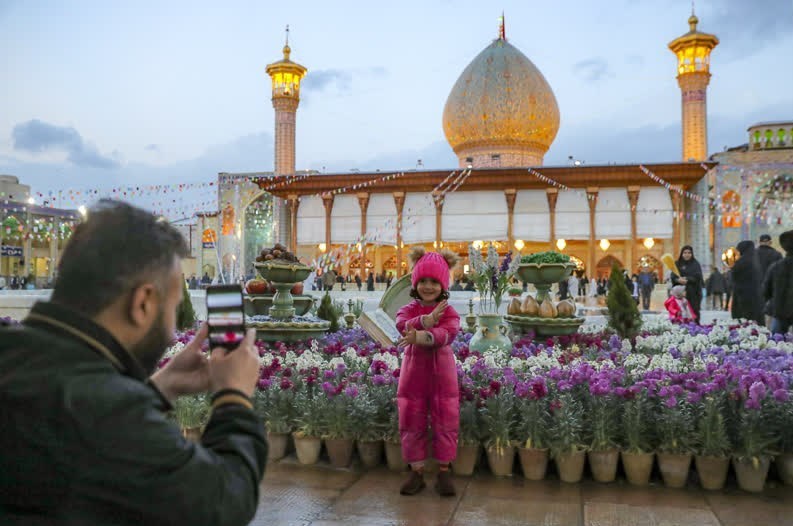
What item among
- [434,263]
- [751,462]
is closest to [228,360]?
[434,263]

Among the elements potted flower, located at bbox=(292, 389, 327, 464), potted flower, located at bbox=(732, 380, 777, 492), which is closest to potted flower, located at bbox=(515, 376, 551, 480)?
potted flower, located at bbox=(732, 380, 777, 492)

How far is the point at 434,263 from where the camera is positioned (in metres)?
4.14

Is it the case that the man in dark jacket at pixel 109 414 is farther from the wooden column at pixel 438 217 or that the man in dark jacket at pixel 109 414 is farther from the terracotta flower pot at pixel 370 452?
the wooden column at pixel 438 217

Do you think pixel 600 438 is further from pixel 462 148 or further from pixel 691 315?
pixel 462 148

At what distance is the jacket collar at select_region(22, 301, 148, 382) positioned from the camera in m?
1.28

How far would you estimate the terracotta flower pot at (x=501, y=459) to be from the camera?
13.6ft

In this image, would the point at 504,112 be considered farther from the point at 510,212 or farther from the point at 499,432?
the point at 499,432

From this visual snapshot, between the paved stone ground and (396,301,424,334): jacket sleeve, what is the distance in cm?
95

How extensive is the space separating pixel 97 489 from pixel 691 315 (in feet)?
34.9

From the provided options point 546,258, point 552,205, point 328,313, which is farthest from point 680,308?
point 552,205

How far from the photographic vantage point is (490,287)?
6.62m

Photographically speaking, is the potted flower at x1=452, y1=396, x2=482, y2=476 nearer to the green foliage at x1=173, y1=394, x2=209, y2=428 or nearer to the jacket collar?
the green foliage at x1=173, y1=394, x2=209, y2=428

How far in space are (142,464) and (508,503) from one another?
9.45ft

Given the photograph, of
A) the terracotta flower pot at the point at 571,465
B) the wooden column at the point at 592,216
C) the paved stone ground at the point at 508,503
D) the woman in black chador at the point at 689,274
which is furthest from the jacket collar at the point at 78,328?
the wooden column at the point at 592,216
